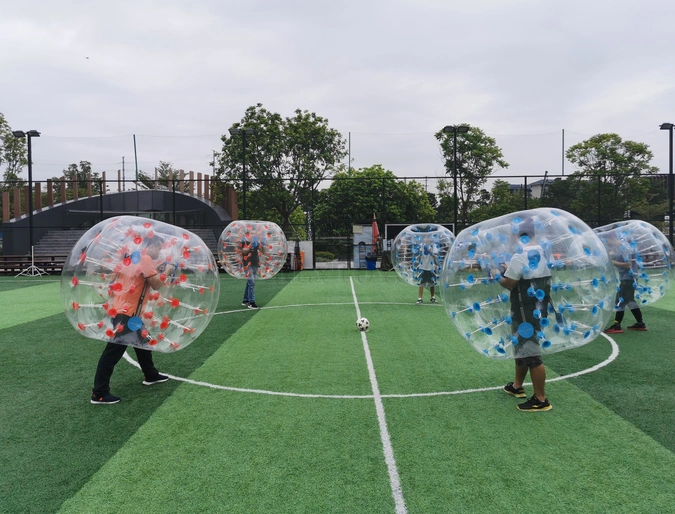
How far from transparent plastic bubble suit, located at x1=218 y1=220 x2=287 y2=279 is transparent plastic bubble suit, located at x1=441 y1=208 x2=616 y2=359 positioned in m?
7.69

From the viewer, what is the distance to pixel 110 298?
17.3ft

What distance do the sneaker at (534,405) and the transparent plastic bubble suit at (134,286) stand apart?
366cm

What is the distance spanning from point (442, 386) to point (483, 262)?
77.3 inches

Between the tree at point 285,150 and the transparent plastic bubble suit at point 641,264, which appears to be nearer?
the transparent plastic bubble suit at point 641,264

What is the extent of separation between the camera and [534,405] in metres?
5.41

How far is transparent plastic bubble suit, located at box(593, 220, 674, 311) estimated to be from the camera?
28.6 ft

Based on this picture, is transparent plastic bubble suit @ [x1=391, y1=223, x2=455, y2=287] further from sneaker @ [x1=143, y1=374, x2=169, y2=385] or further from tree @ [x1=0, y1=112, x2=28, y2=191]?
tree @ [x1=0, y1=112, x2=28, y2=191]

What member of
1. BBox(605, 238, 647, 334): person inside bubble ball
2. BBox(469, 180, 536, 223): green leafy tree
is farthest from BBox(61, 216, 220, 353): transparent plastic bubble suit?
BBox(469, 180, 536, 223): green leafy tree

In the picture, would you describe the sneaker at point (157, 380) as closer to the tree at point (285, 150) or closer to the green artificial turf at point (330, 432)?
the green artificial turf at point (330, 432)

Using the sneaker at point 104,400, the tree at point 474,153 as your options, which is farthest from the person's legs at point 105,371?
the tree at point 474,153

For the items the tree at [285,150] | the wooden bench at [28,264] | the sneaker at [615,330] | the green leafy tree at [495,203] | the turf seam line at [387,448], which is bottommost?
the turf seam line at [387,448]

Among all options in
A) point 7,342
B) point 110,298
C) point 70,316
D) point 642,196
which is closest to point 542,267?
point 110,298

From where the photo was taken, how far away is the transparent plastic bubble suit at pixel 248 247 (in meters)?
12.1

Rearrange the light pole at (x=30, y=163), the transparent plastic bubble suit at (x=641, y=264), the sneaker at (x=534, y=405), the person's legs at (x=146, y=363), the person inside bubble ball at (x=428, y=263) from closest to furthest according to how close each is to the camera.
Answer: the sneaker at (x=534, y=405)
the person's legs at (x=146, y=363)
the transparent plastic bubble suit at (x=641, y=264)
the person inside bubble ball at (x=428, y=263)
the light pole at (x=30, y=163)
